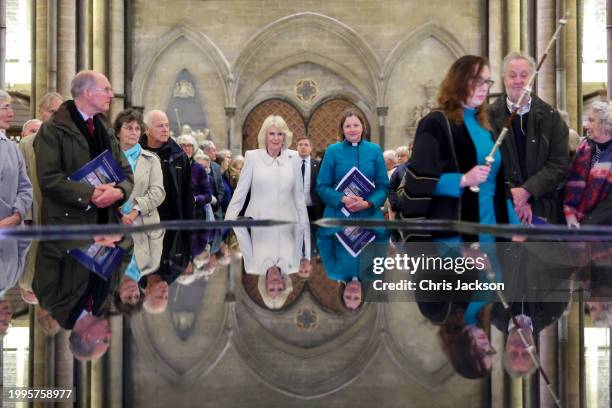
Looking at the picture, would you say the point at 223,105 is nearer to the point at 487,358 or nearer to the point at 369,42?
the point at 369,42

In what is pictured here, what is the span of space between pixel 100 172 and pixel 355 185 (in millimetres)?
2148

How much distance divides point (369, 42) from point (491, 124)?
14615mm

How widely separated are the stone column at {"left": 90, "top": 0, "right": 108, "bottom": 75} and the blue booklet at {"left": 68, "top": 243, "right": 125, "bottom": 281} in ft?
45.7

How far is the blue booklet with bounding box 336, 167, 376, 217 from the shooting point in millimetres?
7314

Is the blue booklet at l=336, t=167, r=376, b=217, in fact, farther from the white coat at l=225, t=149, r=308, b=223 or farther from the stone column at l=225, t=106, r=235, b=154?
the stone column at l=225, t=106, r=235, b=154

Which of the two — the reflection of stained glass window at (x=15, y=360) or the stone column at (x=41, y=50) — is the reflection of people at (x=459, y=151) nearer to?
the reflection of stained glass window at (x=15, y=360)

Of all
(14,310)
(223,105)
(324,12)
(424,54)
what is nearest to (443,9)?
Result: (424,54)

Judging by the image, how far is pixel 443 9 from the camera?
785 inches

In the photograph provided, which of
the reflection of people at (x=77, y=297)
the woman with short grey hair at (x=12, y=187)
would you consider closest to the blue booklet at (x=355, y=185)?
the woman with short grey hair at (x=12, y=187)

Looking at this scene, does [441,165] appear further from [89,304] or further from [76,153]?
[89,304]

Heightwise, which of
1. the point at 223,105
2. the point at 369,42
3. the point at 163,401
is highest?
the point at 369,42

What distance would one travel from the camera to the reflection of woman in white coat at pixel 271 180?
7.40 m

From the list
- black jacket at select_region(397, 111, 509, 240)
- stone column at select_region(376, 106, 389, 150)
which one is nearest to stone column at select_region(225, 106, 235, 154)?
stone column at select_region(376, 106, 389, 150)

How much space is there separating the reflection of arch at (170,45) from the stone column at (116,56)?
1.77 ft
